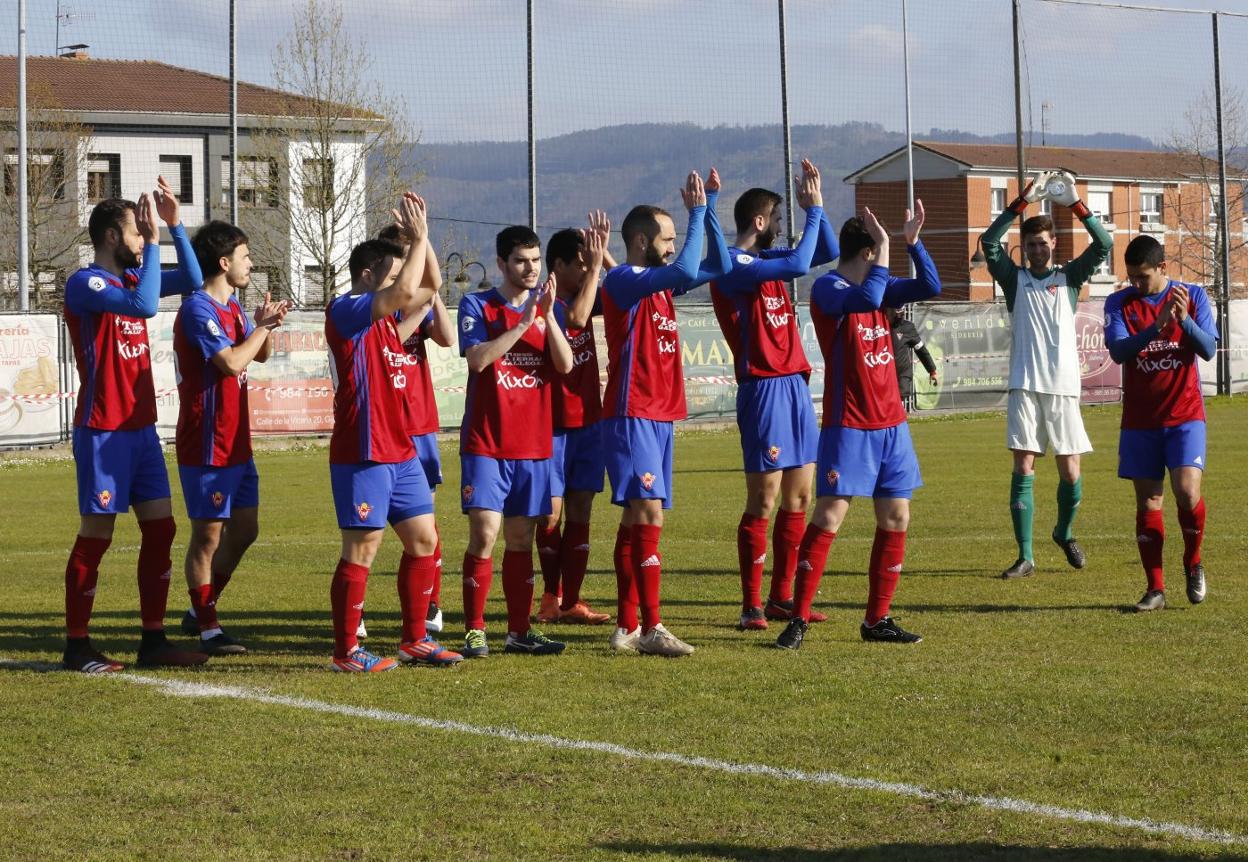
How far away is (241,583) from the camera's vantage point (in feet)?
36.8

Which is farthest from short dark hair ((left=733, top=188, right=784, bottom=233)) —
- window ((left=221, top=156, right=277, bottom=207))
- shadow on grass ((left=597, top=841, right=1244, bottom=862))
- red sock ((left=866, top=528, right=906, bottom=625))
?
window ((left=221, top=156, right=277, bottom=207))

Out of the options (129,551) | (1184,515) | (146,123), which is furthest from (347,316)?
(146,123)

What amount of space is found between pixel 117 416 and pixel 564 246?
8.10 feet

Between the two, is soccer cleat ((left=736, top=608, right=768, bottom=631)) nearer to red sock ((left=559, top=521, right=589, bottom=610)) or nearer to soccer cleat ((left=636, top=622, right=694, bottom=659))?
soccer cleat ((left=636, top=622, right=694, bottom=659))

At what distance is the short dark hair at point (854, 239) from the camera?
8602 mm

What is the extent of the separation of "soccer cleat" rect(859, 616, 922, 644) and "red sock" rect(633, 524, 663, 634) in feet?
3.83

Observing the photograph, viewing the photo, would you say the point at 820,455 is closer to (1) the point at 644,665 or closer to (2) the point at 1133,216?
(1) the point at 644,665

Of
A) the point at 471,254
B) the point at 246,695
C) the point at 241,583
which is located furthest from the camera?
the point at 471,254

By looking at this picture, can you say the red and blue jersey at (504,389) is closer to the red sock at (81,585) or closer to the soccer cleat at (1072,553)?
the red sock at (81,585)

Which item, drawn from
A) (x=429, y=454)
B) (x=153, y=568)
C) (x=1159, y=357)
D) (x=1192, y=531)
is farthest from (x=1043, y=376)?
(x=153, y=568)

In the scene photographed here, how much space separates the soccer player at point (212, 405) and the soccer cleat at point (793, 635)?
280 cm

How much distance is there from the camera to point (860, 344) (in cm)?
861

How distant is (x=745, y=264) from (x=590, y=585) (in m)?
3.19

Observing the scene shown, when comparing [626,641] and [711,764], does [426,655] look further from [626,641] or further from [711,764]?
[711,764]
